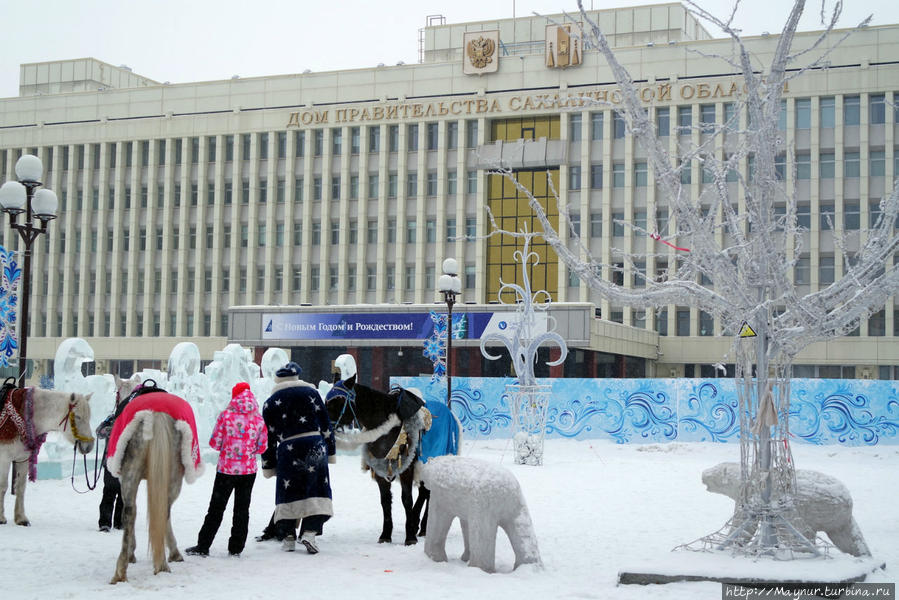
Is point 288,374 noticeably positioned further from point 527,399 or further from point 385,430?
point 527,399

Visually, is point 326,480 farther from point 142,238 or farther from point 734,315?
point 142,238

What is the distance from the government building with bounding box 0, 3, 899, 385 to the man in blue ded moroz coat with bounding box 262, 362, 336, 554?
2926 centimetres

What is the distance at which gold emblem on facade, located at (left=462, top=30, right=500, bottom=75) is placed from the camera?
164ft

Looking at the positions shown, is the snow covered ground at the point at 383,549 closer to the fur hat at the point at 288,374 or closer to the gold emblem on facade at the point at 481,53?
the fur hat at the point at 288,374

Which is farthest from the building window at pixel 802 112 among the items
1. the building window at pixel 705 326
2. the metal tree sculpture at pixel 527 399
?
the metal tree sculpture at pixel 527 399

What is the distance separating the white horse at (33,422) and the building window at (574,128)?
1610 inches

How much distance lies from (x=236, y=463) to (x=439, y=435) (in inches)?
87.6

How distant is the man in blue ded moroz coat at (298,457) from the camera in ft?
31.4

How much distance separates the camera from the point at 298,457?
9.61 metres

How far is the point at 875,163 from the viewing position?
45.8 metres

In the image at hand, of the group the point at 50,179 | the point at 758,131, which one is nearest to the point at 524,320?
the point at 758,131

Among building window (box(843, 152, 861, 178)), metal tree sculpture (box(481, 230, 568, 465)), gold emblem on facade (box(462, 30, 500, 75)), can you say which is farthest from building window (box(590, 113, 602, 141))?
metal tree sculpture (box(481, 230, 568, 465))

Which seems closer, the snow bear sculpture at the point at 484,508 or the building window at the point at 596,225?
the snow bear sculpture at the point at 484,508

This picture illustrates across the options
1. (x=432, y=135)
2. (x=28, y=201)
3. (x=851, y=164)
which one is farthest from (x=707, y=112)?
(x=28, y=201)
